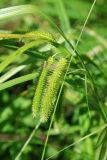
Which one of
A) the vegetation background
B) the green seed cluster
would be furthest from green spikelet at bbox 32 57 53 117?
the vegetation background

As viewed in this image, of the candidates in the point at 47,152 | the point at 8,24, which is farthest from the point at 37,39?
the point at 8,24

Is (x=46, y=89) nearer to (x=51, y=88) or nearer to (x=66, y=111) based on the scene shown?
(x=51, y=88)

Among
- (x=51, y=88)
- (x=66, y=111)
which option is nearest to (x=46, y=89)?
(x=51, y=88)

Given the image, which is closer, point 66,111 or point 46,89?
point 46,89

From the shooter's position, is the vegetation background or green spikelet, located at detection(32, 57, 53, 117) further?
the vegetation background

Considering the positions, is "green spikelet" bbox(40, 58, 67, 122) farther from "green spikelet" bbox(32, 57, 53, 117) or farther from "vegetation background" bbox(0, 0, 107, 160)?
"vegetation background" bbox(0, 0, 107, 160)

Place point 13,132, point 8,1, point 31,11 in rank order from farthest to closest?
point 8,1 < point 13,132 < point 31,11

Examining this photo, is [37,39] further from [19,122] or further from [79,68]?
[19,122]

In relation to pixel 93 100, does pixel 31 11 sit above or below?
above

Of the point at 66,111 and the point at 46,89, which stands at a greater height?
the point at 46,89
